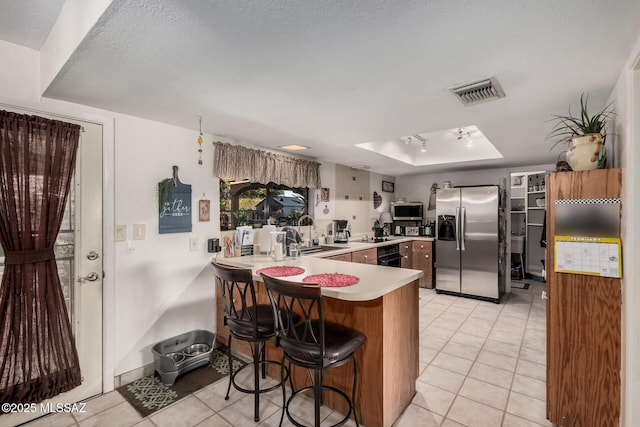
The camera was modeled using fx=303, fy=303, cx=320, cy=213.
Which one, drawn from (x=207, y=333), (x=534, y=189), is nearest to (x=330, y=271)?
(x=207, y=333)

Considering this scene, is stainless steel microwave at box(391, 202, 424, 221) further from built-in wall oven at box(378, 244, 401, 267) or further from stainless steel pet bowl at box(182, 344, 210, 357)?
stainless steel pet bowl at box(182, 344, 210, 357)

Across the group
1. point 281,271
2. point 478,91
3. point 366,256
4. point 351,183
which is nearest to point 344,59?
point 478,91

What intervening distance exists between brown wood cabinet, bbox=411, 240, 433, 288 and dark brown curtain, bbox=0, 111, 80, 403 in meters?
4.93

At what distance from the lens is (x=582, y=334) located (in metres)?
1.83

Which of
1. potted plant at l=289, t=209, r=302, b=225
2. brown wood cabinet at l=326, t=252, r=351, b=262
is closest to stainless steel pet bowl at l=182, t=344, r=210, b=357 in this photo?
brown wood cabinet at l=326, t=252, r=351, b=262

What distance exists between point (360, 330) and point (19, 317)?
2258mm

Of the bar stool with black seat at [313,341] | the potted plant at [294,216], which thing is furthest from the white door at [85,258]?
the potted plant at [294,216]

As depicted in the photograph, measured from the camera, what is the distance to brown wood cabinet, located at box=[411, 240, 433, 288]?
216 inches

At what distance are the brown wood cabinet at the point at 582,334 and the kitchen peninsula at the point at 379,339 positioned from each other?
2.80 ft

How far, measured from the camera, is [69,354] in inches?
87.5

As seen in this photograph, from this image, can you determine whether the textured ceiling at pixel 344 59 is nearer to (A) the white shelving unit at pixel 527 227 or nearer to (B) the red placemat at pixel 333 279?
(B) the red placemat at pixel 333 279

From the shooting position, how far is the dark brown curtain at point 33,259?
77.2 inches

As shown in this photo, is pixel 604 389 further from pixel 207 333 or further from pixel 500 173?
pixel 500 173

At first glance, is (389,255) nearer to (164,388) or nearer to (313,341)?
(313,341)
